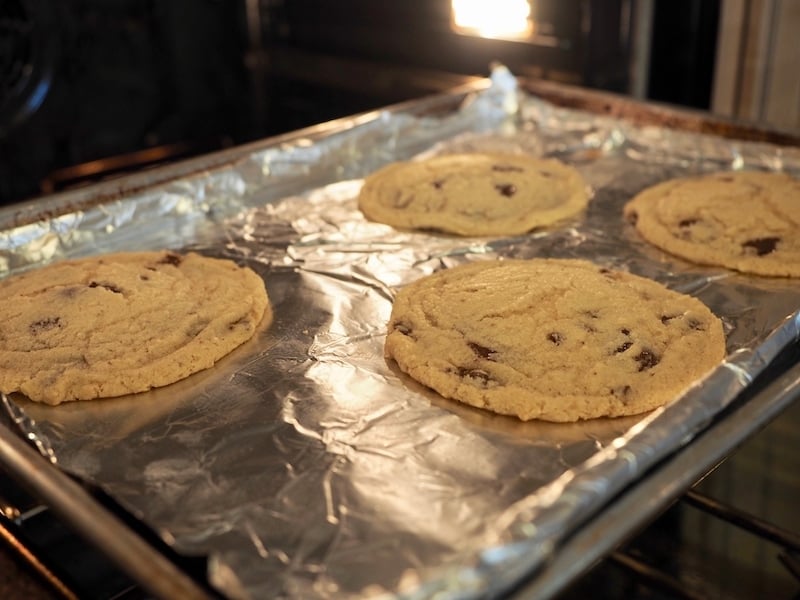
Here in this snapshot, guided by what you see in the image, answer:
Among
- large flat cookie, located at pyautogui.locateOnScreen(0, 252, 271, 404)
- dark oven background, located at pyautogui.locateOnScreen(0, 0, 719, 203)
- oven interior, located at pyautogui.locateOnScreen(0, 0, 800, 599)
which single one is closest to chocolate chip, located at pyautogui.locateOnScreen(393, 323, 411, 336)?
large flat cookie, located at pyautogui.locateOnScreen(0, 252, 271, 404)

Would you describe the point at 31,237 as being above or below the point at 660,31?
below

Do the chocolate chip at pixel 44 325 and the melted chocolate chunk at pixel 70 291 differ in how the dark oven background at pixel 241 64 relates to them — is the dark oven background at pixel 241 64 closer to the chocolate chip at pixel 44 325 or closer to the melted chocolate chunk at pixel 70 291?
the melted chocolate chunk at pixel 70 291

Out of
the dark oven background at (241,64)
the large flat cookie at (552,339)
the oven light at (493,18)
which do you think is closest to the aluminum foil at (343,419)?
the large flat cookie at (552,339)

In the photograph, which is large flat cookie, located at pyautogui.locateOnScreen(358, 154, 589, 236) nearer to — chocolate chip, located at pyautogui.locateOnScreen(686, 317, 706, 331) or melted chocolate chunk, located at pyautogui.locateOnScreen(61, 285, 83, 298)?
chocolate chip, located at pyautogui.locateOnScreen(686, 317, 706, 331)

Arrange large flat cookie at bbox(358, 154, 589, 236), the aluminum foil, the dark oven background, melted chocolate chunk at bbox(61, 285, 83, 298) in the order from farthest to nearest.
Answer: the dark oven background → large flat cookie at bbox(358, 154, 589, 236) → melted chocolate chunk at bbox(61, 285, 83, 298) → the aluminum foil

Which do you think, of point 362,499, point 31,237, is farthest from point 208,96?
point 362,499

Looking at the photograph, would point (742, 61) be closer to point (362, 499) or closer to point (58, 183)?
point (362, 499)
